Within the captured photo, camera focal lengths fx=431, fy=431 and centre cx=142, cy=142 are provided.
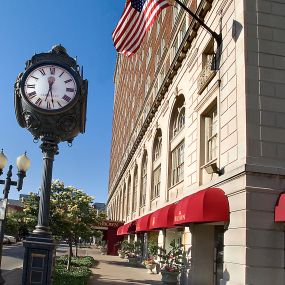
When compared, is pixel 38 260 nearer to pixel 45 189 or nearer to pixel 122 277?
pixel 45 189

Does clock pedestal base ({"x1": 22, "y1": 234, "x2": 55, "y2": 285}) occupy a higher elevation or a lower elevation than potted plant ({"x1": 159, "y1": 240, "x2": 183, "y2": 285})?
higher

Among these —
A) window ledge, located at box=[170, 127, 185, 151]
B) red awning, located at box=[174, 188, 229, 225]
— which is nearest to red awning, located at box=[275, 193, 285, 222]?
red awning, located at box=[174, 188, 229, 225]

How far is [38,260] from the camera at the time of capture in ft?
22.1

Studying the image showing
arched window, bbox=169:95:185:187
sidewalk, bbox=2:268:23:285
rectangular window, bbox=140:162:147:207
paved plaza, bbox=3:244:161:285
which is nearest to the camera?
sidewalk, bbox=2:268:23:285

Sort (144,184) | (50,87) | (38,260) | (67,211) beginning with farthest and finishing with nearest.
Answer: (144,184) → (67,211) → (50,87) → (38,260)

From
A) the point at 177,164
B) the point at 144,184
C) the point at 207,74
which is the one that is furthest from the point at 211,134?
the point at 144,184

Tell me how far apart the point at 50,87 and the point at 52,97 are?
0.19 metres

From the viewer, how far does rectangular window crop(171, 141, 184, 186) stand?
72.6ft

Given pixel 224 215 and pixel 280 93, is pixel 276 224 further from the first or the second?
pixel 280 93

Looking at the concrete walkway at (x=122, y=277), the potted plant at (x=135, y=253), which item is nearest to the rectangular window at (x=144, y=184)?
the potted plant at (x=135, y=253)

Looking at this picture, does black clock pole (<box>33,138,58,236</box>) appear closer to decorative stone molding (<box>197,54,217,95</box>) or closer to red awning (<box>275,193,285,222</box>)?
red awning (<box>275,193,285,222</box>)

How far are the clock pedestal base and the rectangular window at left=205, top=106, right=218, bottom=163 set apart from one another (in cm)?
972

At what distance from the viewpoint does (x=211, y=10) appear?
55.8ft

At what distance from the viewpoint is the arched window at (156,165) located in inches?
1197
